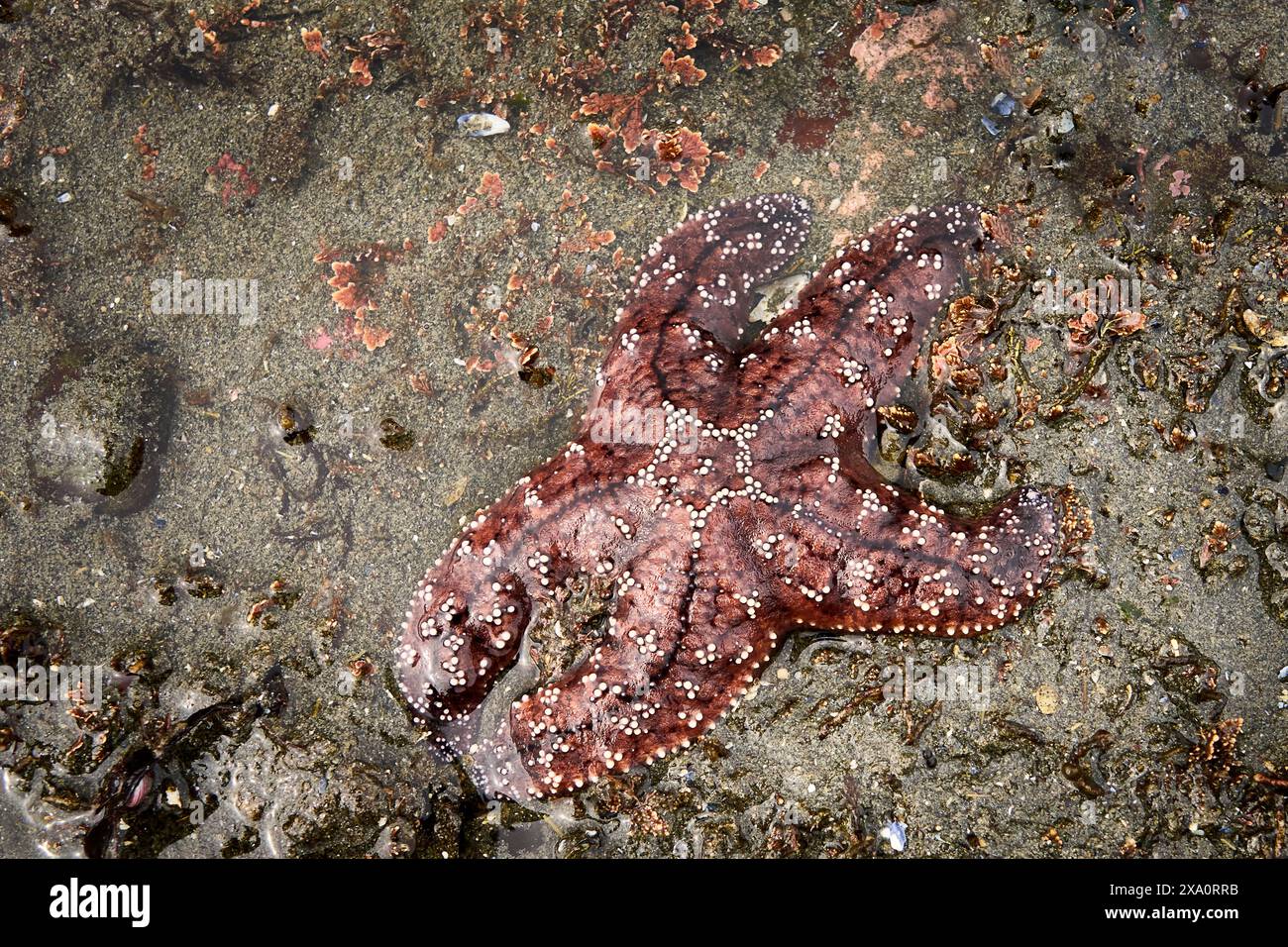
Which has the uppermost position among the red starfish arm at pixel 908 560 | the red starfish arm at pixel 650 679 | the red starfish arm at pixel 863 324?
the red starfish arm at pixel 863 324

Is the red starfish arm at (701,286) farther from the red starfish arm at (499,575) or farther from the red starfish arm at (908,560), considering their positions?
the red starfish arm at (908,560)

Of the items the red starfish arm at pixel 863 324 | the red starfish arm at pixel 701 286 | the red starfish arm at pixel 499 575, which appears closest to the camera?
the red starfish arm at pixel 499 575

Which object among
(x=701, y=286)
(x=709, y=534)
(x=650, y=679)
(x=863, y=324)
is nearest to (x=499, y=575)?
(x=650, y=679)

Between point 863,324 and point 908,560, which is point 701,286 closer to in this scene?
point 863,324

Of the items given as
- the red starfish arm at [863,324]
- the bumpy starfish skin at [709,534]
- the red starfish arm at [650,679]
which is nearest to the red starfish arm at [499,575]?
the bumpy starfish skin at [709,534]

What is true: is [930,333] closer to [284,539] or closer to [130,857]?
[284,539]

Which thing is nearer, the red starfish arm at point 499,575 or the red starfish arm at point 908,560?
the red starfish arm at point 908,560
